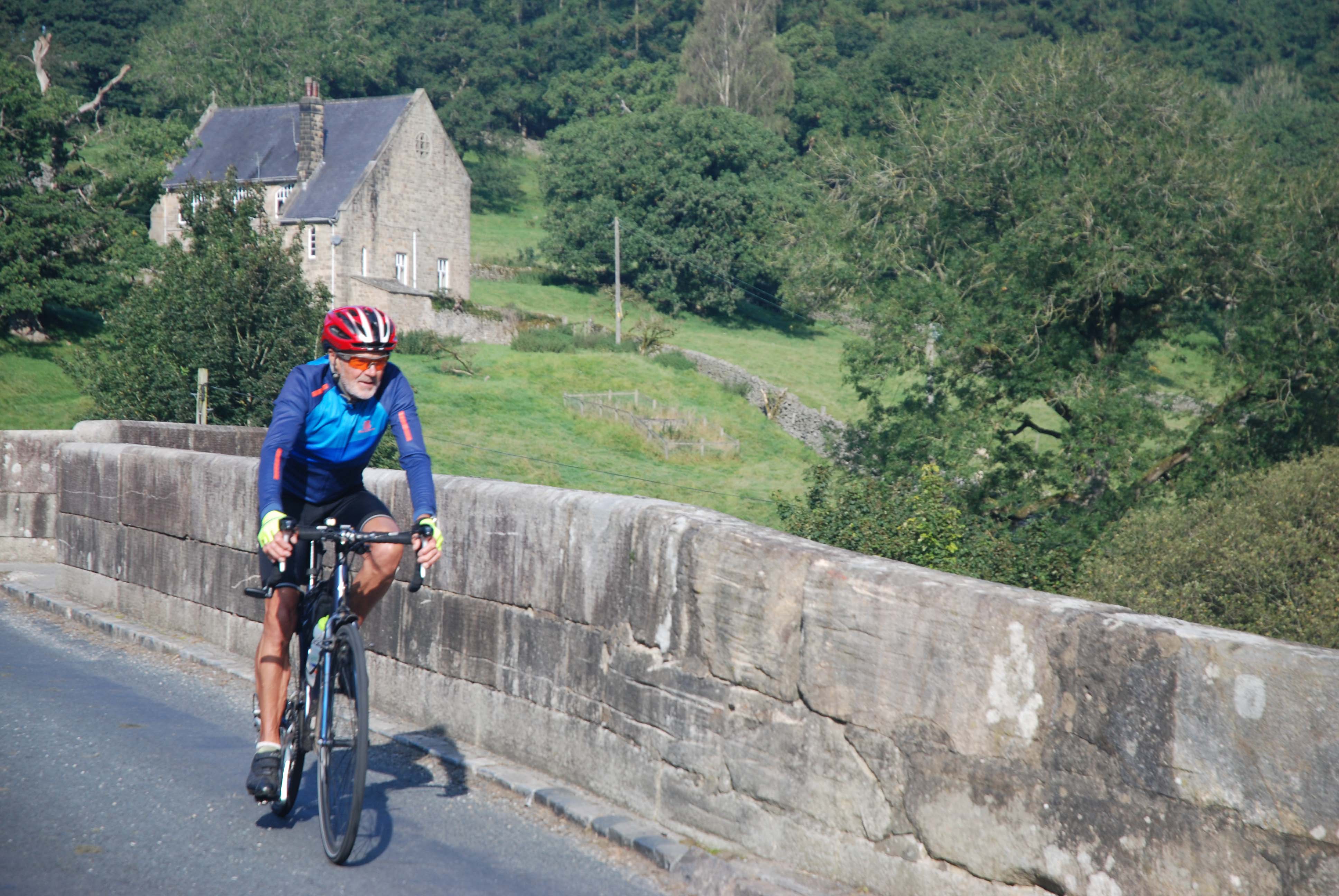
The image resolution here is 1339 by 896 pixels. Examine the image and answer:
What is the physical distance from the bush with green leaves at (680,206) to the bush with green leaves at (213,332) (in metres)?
44.4

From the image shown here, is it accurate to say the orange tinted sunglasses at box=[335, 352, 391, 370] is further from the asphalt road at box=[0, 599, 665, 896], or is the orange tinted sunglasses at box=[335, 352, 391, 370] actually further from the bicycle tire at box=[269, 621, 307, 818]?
the asphalt road at box=[0, 599, 665, 896]

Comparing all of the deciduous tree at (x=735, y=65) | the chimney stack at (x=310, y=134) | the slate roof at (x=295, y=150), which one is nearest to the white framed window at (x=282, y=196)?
the slate roof at (x=295, y=150)

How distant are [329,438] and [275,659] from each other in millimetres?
948

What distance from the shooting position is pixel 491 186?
8519cm

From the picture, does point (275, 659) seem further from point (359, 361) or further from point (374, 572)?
point (359, 361)

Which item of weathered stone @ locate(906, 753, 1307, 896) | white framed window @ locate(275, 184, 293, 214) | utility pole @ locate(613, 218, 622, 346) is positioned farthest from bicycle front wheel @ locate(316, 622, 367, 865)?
white framed window @ locate(275, 184, 293, 214)

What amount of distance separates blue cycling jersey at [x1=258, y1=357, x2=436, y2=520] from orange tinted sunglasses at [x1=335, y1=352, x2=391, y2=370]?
0.39ft

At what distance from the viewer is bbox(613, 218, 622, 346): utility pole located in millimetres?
57344

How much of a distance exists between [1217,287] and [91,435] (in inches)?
837

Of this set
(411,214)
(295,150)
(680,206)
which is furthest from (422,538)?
(680,206)

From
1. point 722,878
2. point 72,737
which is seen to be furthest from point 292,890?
point 72,737

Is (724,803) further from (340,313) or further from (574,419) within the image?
(574,419)

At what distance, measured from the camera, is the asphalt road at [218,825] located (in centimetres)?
443

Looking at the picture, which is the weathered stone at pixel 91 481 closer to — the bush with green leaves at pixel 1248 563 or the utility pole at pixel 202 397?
the utility pole at pixel 202 397
